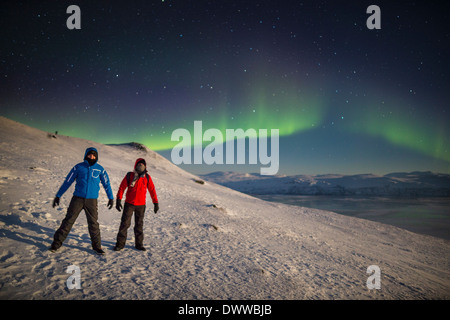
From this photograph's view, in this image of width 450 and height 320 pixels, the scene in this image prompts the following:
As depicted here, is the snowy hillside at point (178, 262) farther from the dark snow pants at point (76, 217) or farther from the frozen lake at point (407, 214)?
the frozen lake at point (407, 214)

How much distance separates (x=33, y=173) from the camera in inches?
418

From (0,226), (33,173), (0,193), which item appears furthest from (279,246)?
(33,173)

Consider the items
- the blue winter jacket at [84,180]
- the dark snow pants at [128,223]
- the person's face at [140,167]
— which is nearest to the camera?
the blue winter jacket at [84,180]

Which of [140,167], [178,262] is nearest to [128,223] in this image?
[140,167]

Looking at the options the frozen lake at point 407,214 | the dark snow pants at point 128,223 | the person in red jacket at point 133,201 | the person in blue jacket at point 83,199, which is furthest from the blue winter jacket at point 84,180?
the frozen lake at point 407,214

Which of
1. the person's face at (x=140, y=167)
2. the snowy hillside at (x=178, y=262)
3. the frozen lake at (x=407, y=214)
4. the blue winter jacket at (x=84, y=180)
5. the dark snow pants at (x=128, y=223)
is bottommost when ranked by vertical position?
the frozen lake at (x=407, y=214)

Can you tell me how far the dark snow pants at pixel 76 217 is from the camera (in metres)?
4.70

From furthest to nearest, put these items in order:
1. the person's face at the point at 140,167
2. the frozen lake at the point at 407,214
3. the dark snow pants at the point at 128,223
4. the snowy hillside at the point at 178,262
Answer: the frozen lake at the point at 407,214 → the person's face at the point at 140,167 → the dark snow pants at the point at 128,223 → the snowy hillside at the point at 178,262

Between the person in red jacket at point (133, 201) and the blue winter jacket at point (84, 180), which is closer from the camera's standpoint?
the blue winter jacket at point (84, 180)

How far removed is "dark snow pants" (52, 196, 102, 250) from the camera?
4703mm

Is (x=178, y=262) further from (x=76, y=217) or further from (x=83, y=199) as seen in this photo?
(x=83, y=199)
